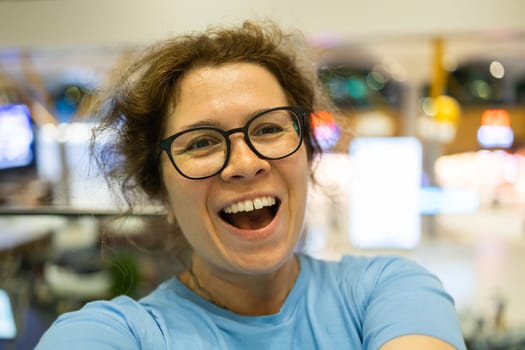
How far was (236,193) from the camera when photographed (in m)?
0.86

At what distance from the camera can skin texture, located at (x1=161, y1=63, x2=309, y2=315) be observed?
2.79 ft

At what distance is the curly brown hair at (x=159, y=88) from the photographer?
0.94 metres

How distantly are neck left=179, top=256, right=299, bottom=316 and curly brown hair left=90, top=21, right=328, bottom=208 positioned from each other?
0.24m

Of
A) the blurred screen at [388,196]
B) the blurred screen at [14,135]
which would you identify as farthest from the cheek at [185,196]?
the blurred screen at [14,135]

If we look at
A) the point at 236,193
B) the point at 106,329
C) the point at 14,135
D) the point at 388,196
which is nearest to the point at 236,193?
the point at 236,193

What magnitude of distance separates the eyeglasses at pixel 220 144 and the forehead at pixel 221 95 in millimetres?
20

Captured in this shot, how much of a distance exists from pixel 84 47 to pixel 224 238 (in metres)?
2.63

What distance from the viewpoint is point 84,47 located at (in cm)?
307


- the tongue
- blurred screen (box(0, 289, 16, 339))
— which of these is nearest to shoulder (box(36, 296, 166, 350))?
the tongue

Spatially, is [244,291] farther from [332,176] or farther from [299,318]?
[332,176]

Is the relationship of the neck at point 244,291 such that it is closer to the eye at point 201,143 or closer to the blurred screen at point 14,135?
the eye at point 201,143

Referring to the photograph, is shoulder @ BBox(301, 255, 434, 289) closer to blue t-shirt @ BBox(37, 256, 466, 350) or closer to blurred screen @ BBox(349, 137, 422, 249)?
blue t-shirt @ BBox(37, 256, 466, 350)

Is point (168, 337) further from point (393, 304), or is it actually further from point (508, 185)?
point (508, 185)

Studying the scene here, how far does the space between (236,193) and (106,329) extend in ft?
1.01
